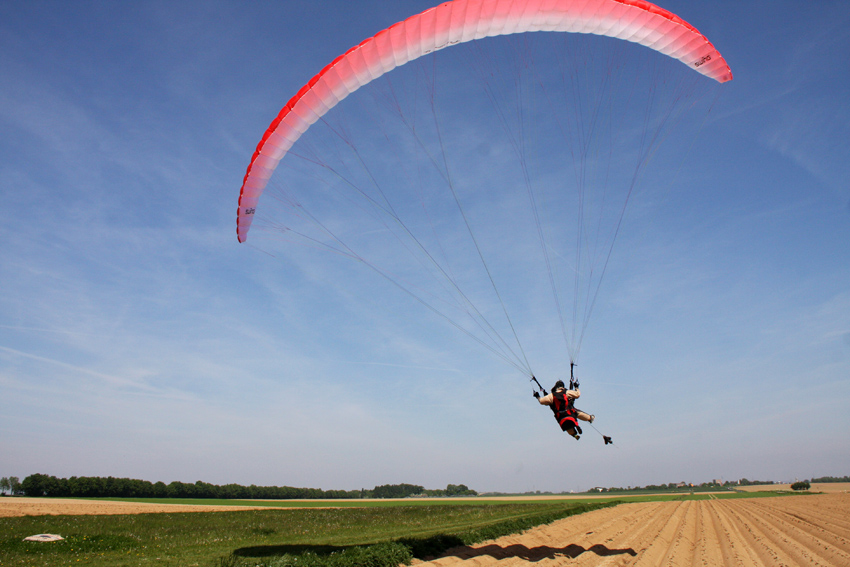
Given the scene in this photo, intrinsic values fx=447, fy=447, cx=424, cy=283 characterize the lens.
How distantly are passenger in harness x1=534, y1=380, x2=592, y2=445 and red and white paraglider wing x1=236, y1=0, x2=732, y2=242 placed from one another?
840 centimetres

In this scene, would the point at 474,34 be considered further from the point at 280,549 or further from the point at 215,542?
the point at 215,542

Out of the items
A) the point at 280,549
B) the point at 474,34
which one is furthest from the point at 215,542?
the point at 474,34

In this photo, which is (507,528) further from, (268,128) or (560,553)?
(268,128)

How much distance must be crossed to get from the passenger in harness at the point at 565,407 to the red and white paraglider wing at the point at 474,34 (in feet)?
27.5

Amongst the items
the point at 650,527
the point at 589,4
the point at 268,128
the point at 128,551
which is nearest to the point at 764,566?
the point at 650,527

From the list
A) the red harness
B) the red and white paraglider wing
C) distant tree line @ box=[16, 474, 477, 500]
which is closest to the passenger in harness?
the red harness

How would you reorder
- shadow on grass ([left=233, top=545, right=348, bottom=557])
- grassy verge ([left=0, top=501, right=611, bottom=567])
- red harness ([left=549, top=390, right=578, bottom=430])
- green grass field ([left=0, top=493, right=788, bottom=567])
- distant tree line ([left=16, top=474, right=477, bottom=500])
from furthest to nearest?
1. distant tree line ([left=16, top=474, right=477, bottom=500])
2. shadow on grass ([left=233, top=545, right=348, bottom=557])
3. green grass field ([left=0, top=493, right=788, bottom=567])
4. grassy verge ([left=0, top=501, right=611, bottom=567])
5. red harness ([left=549, top=390, right=578, bottom=430])

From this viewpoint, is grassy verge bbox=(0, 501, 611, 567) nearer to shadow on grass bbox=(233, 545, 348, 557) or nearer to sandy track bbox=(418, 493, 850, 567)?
shadow on grass bbox=(233, 545, 348, 557)

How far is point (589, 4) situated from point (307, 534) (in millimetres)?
20135

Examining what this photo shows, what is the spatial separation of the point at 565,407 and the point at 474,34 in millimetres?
8799

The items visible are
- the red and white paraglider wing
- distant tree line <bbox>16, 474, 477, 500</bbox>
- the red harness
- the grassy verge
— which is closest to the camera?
the red and white paraglider wing

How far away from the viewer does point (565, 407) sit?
33.7 ft

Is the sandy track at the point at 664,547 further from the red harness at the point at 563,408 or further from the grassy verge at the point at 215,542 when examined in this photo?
the red harness at the point at 563,408

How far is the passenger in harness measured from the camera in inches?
397
